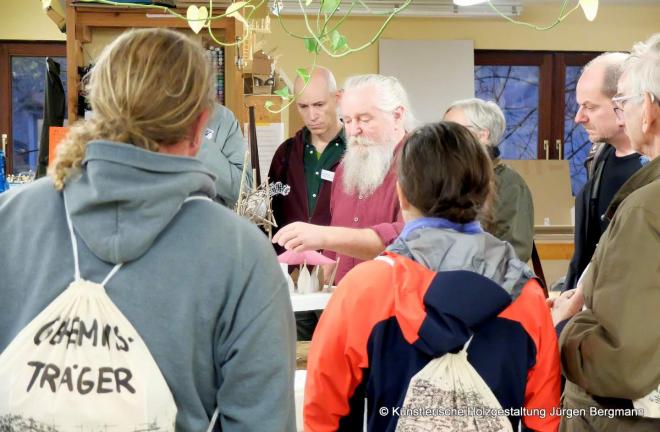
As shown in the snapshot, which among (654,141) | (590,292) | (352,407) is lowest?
(352,407)

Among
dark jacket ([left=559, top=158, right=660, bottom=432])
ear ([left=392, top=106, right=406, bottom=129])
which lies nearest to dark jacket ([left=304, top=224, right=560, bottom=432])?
dark jacket ([left=559, top=158, right=660, bottom=432])

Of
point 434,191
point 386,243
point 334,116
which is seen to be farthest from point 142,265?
point 334,116

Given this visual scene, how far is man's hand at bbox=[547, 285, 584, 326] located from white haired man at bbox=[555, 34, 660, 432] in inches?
8.3

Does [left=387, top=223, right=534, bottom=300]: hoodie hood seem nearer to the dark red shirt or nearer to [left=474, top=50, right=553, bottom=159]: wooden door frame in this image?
the dark red shirt

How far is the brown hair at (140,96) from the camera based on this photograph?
3.80 ft

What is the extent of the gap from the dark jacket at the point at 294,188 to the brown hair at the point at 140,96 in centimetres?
251

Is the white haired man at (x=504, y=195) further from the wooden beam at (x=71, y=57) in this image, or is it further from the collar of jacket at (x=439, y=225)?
→ the wooden beam at (x=71, y=57)

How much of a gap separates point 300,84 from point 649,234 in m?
2.66

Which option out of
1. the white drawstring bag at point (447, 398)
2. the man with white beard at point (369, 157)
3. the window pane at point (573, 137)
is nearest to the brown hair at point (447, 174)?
the white drawstring bag at point (447, 398)

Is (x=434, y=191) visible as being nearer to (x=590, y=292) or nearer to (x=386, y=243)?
(x=590, y=292)

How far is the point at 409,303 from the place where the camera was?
163cm

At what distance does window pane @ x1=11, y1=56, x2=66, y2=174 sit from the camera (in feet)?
28.9

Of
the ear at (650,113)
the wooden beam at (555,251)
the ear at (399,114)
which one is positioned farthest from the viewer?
the wooden beam at (555,251)

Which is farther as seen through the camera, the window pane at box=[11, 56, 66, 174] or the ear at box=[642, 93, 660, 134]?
the window pane at box=[11, 56, 66, 174]
